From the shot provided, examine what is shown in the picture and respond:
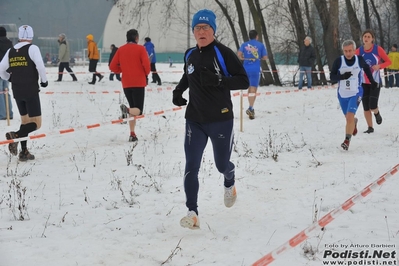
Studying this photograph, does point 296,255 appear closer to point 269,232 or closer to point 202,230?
point 269,232

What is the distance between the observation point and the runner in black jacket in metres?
4.66

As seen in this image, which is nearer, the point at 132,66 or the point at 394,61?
the point at 132,66

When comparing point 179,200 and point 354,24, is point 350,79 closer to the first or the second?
point 179,200

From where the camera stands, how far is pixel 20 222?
4.88 m

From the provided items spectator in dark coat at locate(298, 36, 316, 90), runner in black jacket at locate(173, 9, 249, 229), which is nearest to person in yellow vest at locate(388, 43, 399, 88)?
spectator in dark coat at locate(298, 36, 316, 90)

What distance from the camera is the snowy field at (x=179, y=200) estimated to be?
4211mm

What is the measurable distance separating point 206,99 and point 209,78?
1.01 feet

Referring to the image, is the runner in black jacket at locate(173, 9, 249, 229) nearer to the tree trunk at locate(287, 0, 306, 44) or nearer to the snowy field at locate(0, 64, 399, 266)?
the snowy field at locate(0, 64, 399, 266)

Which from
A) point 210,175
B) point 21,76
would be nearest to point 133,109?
point 21,76

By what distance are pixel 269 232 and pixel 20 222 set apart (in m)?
2.34

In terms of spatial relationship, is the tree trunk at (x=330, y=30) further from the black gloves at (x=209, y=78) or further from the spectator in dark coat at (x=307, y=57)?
the black gloves at (x=209, y=78)

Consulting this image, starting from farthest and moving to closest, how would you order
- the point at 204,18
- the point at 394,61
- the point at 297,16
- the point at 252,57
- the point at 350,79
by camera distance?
the point at 297,16
the point at 394,61
the point at 252,57
the point at 350,79
the point at 204,18

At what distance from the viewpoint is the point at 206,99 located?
4742mm

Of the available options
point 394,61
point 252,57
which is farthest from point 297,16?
point 252,57
